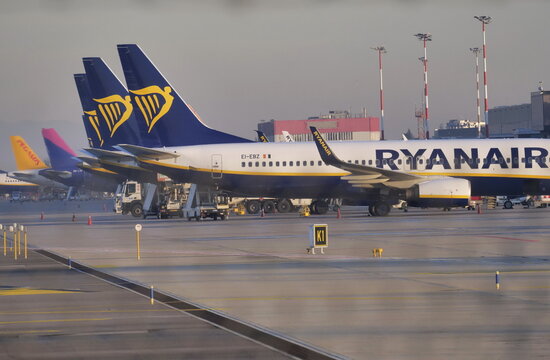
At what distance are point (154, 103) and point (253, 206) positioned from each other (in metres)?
21.5

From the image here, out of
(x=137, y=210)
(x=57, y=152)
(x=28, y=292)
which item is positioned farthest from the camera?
(x=57, y=152)

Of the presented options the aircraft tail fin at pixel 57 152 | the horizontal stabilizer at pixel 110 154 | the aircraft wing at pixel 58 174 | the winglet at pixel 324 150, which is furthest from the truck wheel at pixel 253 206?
the aircraft tail fin at pixel 57 152

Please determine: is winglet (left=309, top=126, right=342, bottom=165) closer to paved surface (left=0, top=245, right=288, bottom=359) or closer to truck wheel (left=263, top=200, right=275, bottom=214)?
truck wheel (left=263, top=200, right=275, bottom=214)

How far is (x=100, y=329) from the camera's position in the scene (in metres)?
17.6

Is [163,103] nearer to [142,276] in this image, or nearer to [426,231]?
[426,231]

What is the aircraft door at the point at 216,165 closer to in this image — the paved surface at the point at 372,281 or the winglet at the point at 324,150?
the winglet at the point at 324,150

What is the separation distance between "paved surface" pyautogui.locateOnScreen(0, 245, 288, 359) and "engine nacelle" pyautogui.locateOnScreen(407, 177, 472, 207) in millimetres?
35060

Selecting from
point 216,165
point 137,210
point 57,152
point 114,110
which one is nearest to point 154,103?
point 216,165

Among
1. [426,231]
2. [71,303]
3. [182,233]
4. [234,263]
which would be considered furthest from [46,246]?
[71,303]

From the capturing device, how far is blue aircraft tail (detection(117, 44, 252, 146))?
209 ft

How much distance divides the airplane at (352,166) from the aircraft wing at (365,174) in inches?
2.4

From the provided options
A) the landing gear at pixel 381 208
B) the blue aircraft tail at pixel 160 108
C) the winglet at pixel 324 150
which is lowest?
the landing gear at pixel 381 208

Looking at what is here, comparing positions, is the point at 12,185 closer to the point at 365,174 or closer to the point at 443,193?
the point at 365,174

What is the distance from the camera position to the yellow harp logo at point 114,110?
7994 cm
